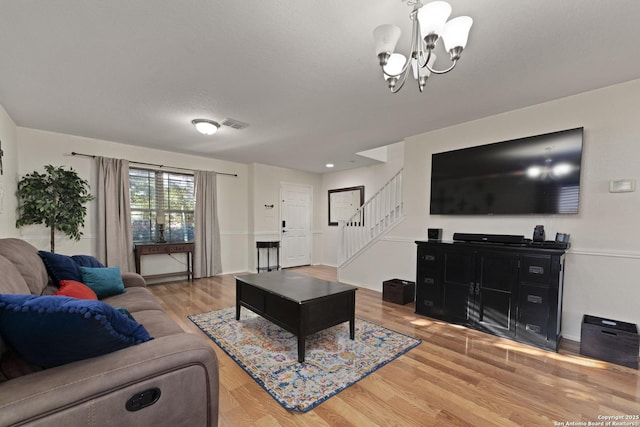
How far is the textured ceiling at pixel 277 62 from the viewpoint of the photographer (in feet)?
5.28

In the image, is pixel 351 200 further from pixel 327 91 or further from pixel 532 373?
pixel 532 373

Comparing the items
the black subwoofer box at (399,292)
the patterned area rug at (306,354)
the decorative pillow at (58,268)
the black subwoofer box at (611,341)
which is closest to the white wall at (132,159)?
the decorative pillow at (58,268)

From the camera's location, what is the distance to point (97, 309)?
980 mm

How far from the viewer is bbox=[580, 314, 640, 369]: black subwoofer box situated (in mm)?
2168

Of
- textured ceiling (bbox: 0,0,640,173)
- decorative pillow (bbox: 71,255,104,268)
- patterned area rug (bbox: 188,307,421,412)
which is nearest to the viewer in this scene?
textured ceiling (bbox: 0,0,640,173)

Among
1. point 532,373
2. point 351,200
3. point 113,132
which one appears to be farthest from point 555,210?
point 113,132

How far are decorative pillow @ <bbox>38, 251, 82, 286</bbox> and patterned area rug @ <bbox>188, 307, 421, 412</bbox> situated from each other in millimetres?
1247

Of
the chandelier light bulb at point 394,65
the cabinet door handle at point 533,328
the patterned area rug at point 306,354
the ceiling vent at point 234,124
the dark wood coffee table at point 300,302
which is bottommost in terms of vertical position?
the patterned area rug at point 306,354

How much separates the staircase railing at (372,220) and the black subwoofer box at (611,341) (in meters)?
2.39

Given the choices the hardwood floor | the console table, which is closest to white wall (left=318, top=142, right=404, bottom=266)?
the console table

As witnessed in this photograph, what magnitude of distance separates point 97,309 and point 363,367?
1868mm

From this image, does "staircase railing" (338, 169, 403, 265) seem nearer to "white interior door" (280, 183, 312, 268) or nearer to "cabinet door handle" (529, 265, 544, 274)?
"cabinet door handle" (529, 265, 544, 274)

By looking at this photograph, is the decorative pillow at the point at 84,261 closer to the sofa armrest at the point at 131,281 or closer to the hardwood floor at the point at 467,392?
the sofa armrest at the point at 131,281

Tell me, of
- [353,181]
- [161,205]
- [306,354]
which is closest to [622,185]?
[306,354]
